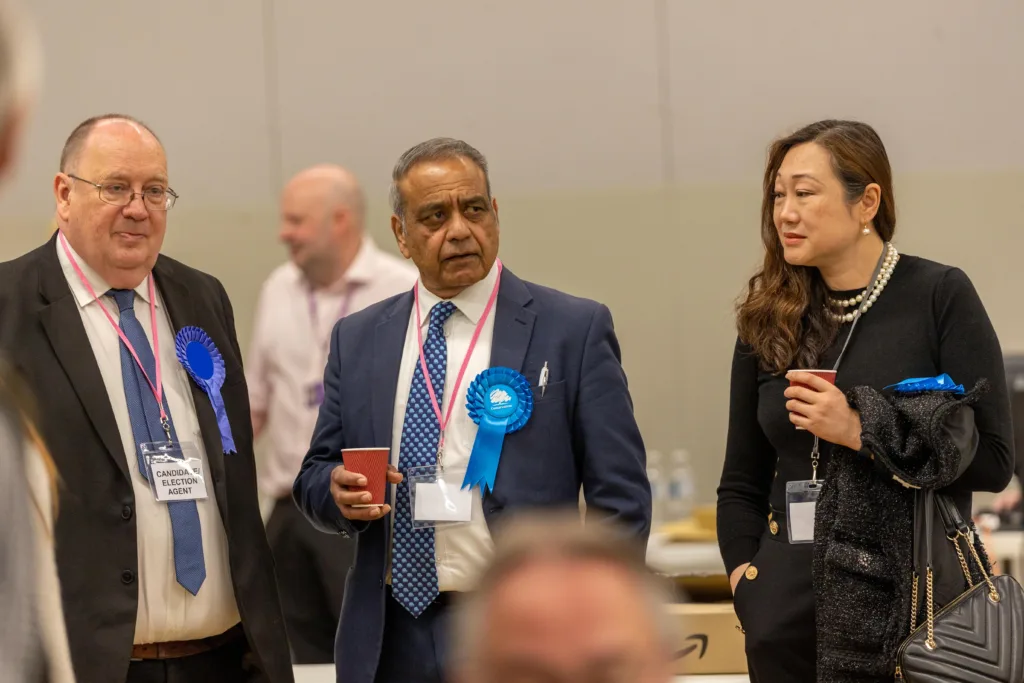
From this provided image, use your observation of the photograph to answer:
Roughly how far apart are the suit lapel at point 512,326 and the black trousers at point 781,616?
717 mm

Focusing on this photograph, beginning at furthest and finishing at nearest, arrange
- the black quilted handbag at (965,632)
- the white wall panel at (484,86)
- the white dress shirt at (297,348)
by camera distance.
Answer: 1. the white wall panel at (484,86)
2. the white dress shirt at (297,348)
3. the black quilted handbag at (965,632)

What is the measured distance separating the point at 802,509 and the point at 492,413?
0.71 m

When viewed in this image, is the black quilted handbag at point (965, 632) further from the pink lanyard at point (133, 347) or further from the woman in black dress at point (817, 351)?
the pink lanyard at point (133, 347)

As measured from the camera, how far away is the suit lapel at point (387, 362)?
9.04ft

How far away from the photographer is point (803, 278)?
2.90 metres

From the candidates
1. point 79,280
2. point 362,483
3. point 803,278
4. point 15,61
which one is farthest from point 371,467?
point 15,61

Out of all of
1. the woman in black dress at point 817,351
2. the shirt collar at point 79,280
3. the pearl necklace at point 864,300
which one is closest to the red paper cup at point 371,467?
the shirt collar at point 79,280

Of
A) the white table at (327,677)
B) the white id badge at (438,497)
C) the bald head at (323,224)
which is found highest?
the bald head at (323,224)

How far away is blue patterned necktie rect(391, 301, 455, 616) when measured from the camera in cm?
264

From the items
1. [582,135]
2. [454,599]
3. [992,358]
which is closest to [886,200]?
[992,358]

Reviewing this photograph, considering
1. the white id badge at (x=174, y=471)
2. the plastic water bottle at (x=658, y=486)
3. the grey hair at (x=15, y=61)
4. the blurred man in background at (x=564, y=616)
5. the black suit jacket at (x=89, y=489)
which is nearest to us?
the blurred man in background at (x=564, y=616)

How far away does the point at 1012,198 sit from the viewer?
255 inches

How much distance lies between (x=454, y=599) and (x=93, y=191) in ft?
3.89

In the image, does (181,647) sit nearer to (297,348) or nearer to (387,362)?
(387,362)
